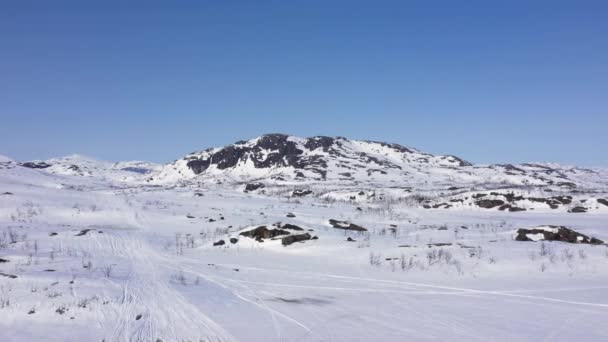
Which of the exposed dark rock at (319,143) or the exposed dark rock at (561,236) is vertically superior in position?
the exposed dark rock at (319,143)

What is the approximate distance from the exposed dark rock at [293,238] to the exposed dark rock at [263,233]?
0.71 m

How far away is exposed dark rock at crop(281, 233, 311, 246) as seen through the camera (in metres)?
17.8

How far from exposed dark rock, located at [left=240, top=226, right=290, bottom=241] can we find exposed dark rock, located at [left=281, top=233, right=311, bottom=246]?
0.71 m

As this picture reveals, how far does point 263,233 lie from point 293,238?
1.70m

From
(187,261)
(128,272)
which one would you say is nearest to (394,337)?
(128,272)

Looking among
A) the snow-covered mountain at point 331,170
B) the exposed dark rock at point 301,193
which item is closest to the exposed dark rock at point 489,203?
the snow-covered mountain at point 331,170

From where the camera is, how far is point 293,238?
18.1 meters

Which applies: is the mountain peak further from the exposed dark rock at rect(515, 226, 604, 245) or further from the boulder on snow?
the exposed dark rock at rect(515, 226, 604, 245)

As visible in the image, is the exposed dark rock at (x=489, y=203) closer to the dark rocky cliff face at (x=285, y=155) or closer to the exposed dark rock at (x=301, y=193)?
the exposed dark rock at (x=301, y=193)

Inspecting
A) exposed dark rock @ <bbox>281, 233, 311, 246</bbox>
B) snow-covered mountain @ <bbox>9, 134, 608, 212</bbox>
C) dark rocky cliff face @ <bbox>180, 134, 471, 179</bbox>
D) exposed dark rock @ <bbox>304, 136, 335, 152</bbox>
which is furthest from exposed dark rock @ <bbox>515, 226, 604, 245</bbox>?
exposed dark rock @ <bbox>304, 136, 335, 152</bbox>

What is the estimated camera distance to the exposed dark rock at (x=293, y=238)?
17.8 m

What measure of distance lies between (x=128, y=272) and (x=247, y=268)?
12.3 ft

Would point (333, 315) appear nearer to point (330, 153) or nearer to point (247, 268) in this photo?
point (247, 268)

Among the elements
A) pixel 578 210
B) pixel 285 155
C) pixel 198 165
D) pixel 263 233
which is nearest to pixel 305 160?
pixel 285 155
